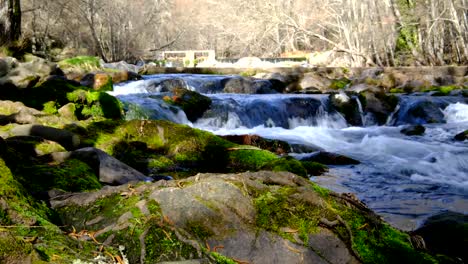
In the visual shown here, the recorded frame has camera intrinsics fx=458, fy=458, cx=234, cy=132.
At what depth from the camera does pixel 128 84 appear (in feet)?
58.5

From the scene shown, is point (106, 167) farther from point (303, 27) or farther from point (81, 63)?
point (303, 27)

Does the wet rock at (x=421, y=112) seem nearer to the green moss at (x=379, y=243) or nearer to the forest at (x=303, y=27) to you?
the forest at (x=303, y=27)

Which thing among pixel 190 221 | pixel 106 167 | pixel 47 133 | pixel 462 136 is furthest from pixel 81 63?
pixel 190 221

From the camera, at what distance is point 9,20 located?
1291cm

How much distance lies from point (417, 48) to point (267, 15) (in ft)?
32.0

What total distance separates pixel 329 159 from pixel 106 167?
524 centimetres

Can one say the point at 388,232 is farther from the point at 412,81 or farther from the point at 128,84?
the point at 412,81

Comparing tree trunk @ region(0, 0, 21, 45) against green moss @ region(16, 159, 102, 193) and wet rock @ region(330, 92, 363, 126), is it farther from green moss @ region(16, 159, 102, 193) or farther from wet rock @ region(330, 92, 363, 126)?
wet rock @ region(330, 92, 363, 126)

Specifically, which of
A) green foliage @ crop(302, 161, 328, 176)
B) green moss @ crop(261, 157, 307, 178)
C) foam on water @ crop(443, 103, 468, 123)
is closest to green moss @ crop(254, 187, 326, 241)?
green moss @ crop(261, 157, 307, 178)

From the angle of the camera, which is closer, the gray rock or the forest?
the gray rock

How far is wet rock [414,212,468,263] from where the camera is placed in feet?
15.0

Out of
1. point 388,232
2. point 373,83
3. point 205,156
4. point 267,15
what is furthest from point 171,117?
point 267,15

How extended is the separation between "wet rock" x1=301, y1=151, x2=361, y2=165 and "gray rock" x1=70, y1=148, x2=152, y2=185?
463cm

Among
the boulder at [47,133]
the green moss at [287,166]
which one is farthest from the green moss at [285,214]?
the boulder at [47,133]
